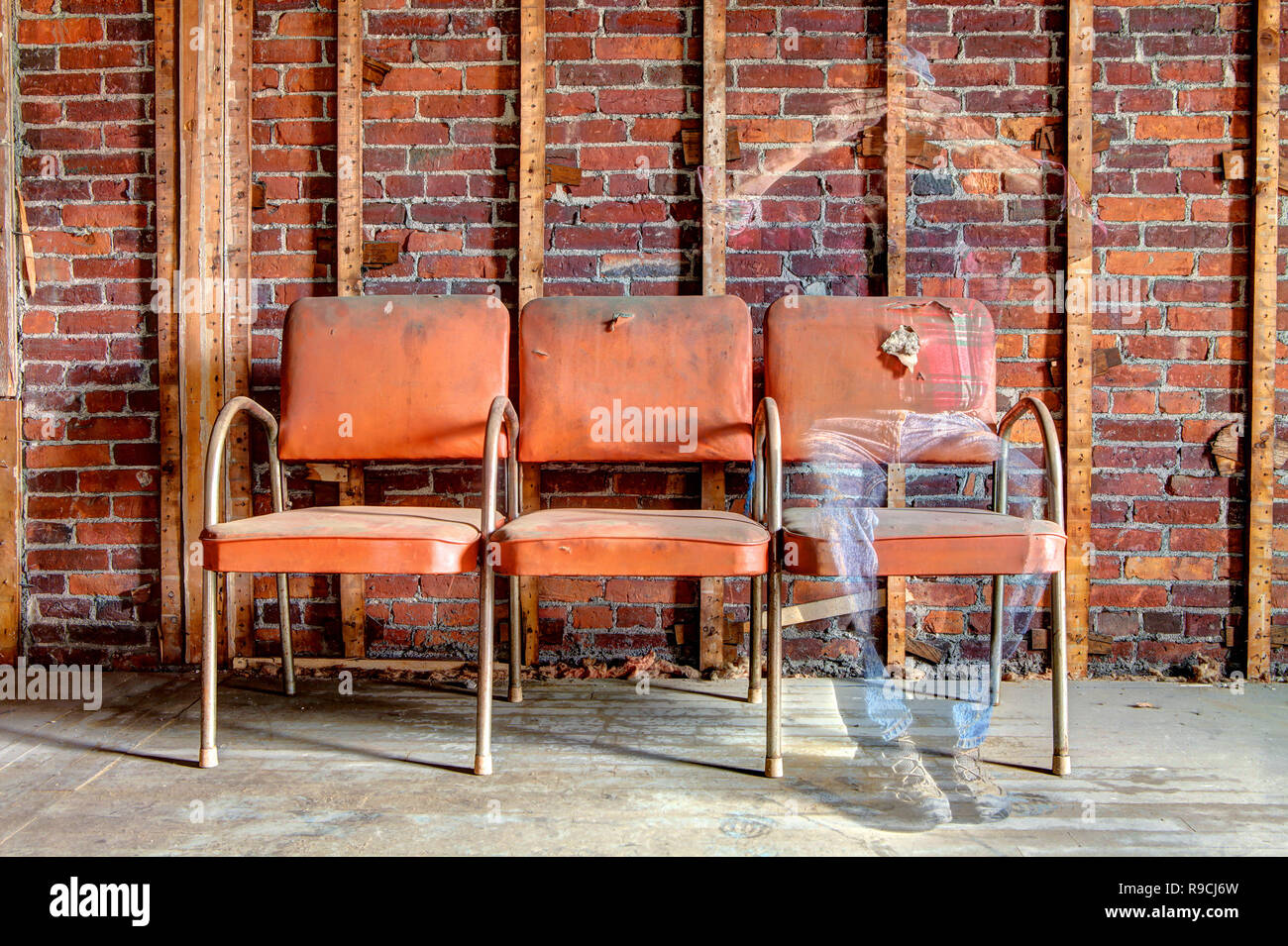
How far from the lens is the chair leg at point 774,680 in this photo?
158 centimetres

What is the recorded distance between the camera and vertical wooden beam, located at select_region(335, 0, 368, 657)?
2.26 m

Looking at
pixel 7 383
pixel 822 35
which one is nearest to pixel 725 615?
pixel 822 35

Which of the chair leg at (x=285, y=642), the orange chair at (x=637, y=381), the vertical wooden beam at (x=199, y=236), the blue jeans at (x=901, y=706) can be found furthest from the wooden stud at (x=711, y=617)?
the vertical wooden beam at (x=199, y=236)

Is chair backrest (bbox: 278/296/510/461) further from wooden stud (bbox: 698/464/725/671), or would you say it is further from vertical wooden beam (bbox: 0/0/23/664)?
vertical wooden beam (bbox: 0/0/23/664)

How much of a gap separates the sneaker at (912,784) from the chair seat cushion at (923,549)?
37 cm

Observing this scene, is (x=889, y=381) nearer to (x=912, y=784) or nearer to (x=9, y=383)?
(x=912, y=784)

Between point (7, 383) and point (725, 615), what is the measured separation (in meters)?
1.99

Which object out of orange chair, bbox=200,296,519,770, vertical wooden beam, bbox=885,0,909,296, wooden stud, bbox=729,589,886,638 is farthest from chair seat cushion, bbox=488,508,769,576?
vertical wooden beam, bbox=885,0,909,296

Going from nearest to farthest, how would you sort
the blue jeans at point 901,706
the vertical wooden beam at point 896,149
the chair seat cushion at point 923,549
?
the chair seat cushion at point 923,549
the blue jeans at point 901,706
the vertical wooden beam at point 896,149

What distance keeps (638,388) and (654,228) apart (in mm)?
536

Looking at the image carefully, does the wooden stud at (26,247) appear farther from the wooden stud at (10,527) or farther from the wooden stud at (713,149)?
the wooden stud at (713,149)

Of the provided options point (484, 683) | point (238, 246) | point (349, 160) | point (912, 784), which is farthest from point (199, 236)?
point (912, 784)

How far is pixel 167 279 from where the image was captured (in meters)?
2.32

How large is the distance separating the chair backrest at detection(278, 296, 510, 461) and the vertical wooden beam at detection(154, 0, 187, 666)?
515 millimetres
